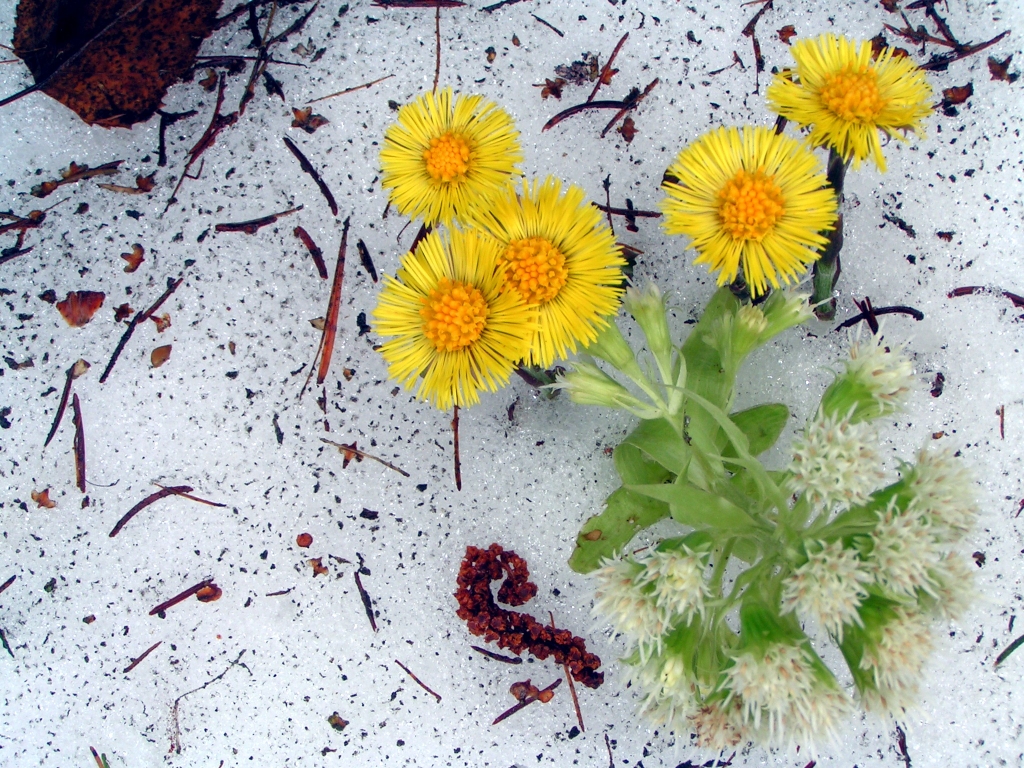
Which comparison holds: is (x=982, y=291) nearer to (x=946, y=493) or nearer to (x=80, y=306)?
(x=946, y=493)

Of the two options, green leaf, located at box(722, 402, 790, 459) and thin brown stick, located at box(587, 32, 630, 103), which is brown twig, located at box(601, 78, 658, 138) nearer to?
thin brown stick, located at box(587, 32, 630, 103)

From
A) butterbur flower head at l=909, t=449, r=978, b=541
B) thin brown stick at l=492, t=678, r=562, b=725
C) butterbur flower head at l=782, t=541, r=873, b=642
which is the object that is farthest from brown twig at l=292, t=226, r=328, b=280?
butterbur flower head at l=909, t=449, r=978, b=541

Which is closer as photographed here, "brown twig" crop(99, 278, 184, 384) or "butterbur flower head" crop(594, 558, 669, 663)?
"butterbur flower head" crop(594, 558, 669, 663)

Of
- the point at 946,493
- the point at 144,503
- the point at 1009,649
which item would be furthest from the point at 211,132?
the point at 1009,649

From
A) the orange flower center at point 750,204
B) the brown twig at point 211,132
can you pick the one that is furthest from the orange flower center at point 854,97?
the brown twig at point 211,132

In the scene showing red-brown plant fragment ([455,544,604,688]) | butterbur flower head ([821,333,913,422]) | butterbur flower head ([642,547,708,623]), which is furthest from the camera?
red-brown plant fragment ([455,544,604,688])

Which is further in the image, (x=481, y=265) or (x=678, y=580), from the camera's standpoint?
(x=481, y=265)

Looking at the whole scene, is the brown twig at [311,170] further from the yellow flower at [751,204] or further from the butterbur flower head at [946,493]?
the butterbur flower head at [946,493]

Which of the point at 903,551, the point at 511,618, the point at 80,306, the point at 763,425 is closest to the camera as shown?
the point at 903,551
